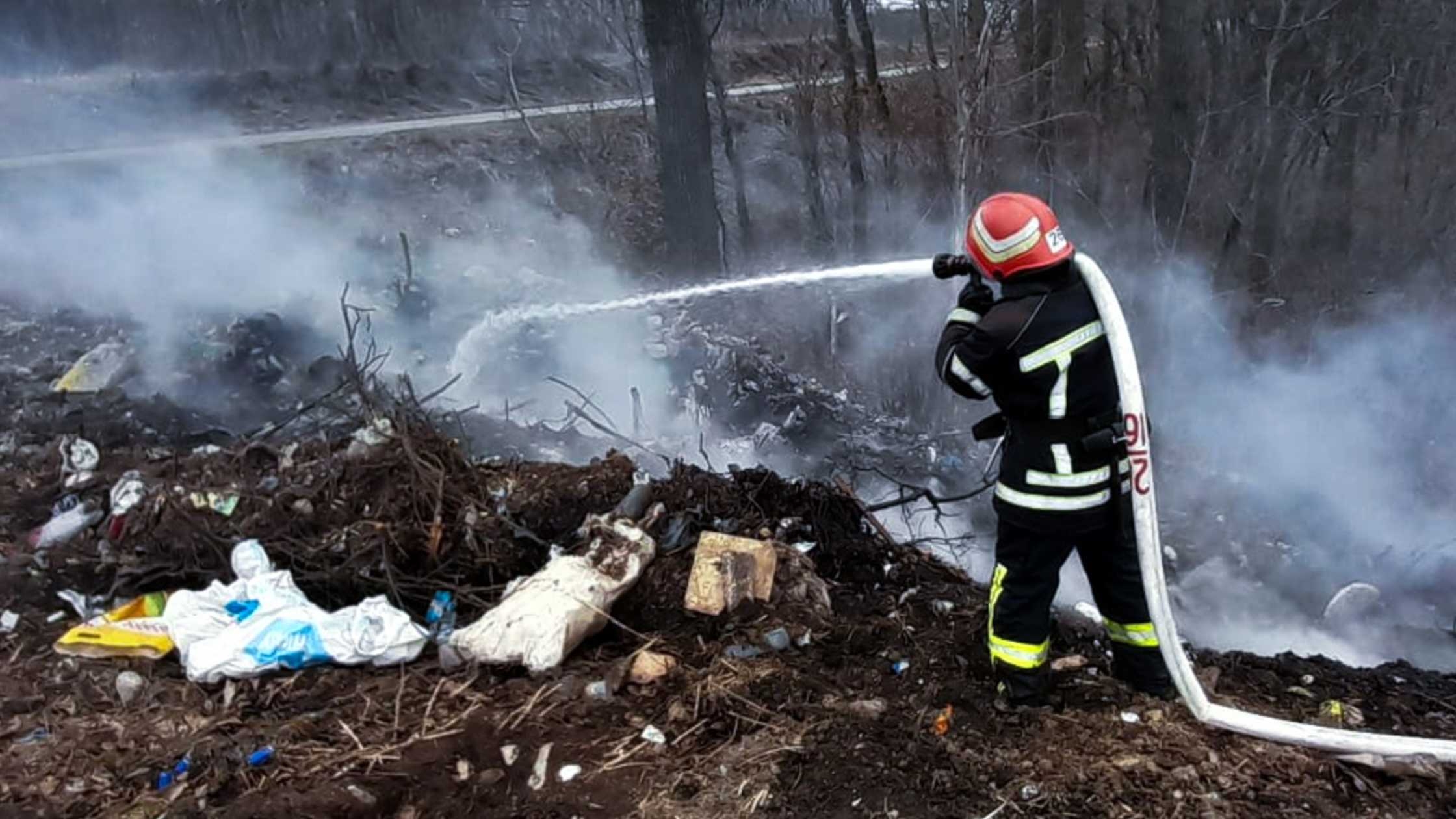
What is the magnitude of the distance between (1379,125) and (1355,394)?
3.95 metres

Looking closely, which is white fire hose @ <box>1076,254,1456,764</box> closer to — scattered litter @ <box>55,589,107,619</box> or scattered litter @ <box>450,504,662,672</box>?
scattered litter @ <box>450,504,662,672</box>

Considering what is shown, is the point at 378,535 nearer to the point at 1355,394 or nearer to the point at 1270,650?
the point at 1270,650

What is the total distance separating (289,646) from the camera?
3.74 m

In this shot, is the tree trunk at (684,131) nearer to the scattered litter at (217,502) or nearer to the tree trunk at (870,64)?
the tree trunk at (870,64)

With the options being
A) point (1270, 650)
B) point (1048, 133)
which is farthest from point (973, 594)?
point (1048, 133)

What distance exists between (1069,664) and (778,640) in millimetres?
1125

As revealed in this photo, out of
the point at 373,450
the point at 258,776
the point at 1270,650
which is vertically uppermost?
the point at 373,450

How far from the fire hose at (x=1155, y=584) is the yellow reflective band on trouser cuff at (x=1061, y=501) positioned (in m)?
0.13

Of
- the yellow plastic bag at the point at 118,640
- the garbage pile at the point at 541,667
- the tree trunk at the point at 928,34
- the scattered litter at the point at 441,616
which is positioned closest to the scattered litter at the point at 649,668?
the garbage pile at the point at 541,667

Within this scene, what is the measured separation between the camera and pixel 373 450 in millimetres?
4750

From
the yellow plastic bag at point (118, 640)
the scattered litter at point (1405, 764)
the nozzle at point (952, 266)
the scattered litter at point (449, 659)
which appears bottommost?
the scattered litter at point (1405, 764)

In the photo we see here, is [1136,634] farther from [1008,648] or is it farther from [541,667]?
[541,667]

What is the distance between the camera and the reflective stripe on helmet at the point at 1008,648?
3473 mm

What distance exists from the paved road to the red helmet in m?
8.42
